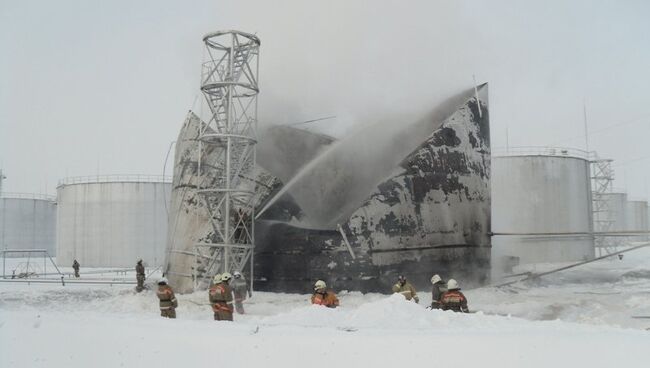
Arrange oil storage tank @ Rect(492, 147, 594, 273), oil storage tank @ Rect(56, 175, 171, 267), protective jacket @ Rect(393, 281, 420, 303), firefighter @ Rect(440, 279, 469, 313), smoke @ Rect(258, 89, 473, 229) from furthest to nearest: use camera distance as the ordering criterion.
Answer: oil storage tank @ Rect(56, 175, 171, 267), oil storage tank @ Rect(492, 147, 594, 273), smoke @ Rect(258, 89, 473, 229), protective jacket @ Rect(393, 281, 420, 303), firefighter @ Rect(440, 279, 469, 313)

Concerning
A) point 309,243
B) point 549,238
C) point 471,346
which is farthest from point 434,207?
point 549,238

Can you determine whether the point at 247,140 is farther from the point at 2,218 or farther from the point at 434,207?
the point at 2,218

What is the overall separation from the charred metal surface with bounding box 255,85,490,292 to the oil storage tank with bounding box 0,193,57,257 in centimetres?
4655

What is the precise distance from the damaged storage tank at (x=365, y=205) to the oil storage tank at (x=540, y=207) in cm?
1537

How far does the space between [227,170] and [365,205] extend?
433 centimetres

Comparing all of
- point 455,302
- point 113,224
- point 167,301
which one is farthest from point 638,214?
point 167,301

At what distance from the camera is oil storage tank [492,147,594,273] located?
3775 cm

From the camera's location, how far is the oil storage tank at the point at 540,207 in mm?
37750

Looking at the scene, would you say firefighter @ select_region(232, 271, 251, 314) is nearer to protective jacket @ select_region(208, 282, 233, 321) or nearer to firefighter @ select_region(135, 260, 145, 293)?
protective jacket @ select_region(208, 282, 233, 321)

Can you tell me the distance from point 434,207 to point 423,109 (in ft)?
19.7

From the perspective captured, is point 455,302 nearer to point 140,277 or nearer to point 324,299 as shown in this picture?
point 324,299

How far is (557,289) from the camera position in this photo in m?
22.3

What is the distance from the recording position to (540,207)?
128 feet

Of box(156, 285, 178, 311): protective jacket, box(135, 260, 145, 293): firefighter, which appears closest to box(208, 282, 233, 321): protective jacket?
box(156, 285, 178, 311): protective jacket
